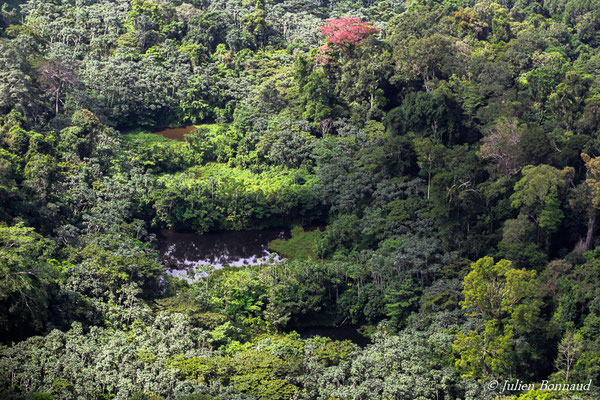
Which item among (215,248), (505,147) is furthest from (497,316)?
(215,248)

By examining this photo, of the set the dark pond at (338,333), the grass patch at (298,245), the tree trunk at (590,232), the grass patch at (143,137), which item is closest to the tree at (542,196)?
the tree trunk at (590,232)

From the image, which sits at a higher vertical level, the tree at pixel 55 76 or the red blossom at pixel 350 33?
the red blossom at pixel 350 33

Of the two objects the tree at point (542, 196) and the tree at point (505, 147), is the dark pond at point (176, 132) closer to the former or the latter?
the tree at point (505, 147)

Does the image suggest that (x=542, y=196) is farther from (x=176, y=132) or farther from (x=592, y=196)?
(x=176, y=132)

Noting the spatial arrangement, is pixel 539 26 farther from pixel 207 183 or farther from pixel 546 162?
pixel 207 183

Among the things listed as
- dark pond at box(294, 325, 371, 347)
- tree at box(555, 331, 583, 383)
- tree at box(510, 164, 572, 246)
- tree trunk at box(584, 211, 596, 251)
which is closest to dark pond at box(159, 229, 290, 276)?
dark pond at box(294, 325, 371, 347)

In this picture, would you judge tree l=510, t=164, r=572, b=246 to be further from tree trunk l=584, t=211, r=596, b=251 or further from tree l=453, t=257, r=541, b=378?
tree l=453, t=257, r=541, b=378

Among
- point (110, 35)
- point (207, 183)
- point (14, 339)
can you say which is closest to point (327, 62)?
point (207, 183)
